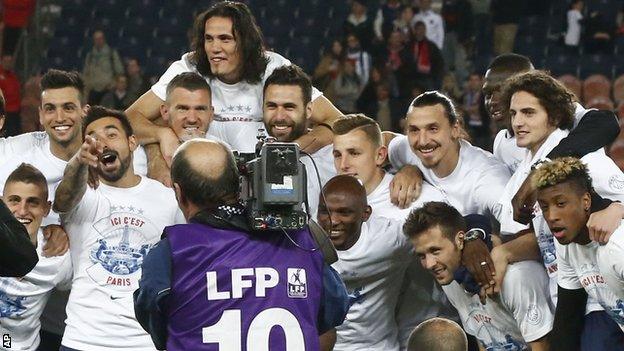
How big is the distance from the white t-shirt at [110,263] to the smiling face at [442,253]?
136cm

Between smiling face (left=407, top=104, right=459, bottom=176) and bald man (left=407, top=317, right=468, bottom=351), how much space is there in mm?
1722

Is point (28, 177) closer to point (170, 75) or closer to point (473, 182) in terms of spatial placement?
point (170, 75)

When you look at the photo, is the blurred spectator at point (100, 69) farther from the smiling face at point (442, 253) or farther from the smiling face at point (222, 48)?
the smiling face at point (442, 253)

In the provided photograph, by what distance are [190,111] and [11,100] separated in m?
8.33

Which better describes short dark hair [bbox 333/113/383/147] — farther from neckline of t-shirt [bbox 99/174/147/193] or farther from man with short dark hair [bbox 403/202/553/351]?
neckline of t-shirt [bbox 99/174/147/193]

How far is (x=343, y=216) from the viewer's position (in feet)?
20.9

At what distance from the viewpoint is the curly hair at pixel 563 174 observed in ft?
18.0

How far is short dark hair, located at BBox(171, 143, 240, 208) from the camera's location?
4438 millimetres

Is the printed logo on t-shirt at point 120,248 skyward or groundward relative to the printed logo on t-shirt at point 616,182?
groundward

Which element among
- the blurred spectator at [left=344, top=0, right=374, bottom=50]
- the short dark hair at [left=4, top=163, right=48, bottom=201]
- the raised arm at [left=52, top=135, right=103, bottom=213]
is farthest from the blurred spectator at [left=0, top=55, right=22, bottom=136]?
the raised arm at [left=52, top=135, right=103, bottom=213]

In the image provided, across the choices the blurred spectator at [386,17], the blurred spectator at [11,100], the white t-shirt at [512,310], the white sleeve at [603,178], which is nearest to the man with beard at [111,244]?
the white t-shirt at [512,310]

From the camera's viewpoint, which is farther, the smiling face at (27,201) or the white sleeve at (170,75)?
the white sleeve at (170,75)

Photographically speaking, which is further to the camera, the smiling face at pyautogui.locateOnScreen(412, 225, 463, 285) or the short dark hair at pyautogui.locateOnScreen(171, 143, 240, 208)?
the smiling face at pyautogui.locateOnScreen(412, 225, 463, 285)

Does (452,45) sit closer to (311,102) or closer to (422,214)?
(311,102)
